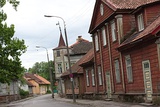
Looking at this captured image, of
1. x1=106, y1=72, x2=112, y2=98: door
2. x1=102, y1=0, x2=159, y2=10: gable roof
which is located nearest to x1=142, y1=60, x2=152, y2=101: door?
x1=102, y1=0, x2=159, y2=10: gable roof

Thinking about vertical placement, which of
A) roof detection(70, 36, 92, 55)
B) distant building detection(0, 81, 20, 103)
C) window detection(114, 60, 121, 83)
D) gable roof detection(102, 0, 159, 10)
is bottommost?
distant building detection(0, 81, 20, 103)

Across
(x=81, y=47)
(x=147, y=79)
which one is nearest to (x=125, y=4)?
(x=147, y=79)

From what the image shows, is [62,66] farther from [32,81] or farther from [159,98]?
[159,98]

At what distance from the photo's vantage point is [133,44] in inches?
865

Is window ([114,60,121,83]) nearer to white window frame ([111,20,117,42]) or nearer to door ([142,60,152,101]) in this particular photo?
white window frame ([111,20,117,42])

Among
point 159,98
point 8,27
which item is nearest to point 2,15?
point 8,27

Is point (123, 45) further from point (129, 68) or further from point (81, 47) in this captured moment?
point (81, 47)

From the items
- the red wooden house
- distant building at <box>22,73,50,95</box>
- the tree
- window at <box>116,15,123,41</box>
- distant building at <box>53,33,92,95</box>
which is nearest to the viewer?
the red wooden house

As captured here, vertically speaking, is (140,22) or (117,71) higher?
(140,22)

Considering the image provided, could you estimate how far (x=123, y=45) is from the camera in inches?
934

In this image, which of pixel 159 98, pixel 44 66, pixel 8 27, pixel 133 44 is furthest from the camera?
pixel 44 66

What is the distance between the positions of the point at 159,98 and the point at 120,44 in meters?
6.93

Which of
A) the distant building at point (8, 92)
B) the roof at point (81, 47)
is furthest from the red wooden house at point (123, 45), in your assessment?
the roof at point (81, 47)

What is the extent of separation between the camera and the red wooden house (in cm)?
2140
